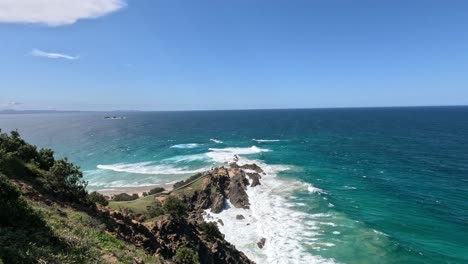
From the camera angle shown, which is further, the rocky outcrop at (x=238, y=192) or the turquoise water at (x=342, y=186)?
the rocky outcrop at (x=238, y=192)

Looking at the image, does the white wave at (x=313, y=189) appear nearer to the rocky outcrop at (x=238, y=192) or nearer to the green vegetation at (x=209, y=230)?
the rocky outcrop at (x=238, y=192)

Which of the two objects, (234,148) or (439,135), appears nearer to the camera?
(234,148)

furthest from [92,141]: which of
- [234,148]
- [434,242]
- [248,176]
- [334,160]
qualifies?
[434,242]

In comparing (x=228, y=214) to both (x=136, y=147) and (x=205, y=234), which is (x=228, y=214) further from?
(x=136, y=147)

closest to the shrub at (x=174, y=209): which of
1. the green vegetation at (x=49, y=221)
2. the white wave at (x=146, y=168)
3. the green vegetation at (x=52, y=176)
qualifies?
the green vegetation at (x=49, y=221)

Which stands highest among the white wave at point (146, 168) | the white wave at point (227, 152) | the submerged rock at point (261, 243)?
the white wave at point (227, 152)
